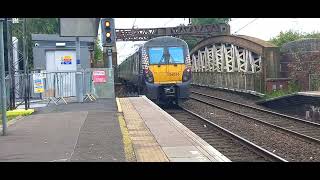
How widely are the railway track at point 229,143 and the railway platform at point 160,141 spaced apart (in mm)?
1035

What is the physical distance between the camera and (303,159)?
12461 mm

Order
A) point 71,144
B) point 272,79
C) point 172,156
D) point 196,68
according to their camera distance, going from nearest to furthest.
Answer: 1. point 172,156
2. point 71,144
3. point 272,79
4. point 196,68

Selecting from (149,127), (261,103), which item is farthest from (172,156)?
(261,103)

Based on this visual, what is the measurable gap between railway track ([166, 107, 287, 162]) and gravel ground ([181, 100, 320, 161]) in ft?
1.62

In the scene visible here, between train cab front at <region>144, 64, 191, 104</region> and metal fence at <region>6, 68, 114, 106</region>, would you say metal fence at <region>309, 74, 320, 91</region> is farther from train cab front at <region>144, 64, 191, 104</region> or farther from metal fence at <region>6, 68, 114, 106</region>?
metal fence at <region>6, 68, 114, 106</region>

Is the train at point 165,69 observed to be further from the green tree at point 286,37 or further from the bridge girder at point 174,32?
the bridge girder at point 174,32

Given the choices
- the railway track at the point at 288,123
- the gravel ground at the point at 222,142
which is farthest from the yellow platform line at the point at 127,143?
the railway track at the point at 288,123

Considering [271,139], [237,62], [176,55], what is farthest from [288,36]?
[271,139]

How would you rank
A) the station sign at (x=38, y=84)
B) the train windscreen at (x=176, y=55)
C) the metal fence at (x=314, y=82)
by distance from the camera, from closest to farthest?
1. the station sign at (x=38, y=84)
2. the train windscreen at (x=176, y=55)
3. the metal fence at (x=314, y=82)

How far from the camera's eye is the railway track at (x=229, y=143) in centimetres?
1261

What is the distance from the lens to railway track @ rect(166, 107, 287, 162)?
1261 cm
